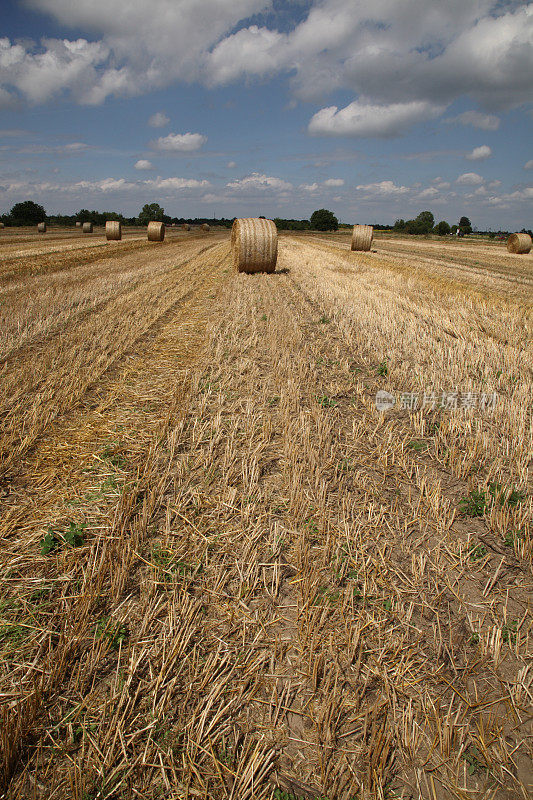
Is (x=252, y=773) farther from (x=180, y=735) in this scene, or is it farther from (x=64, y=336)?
(x=64, y=336)

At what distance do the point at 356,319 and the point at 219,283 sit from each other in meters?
5.96

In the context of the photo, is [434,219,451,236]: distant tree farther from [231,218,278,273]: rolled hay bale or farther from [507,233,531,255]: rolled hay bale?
[231,218,278,273]: rolled hay bale

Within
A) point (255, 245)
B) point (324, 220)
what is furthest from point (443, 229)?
point (255, 245)

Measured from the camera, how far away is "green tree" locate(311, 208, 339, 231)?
102 meters

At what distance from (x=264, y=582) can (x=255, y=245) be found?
13282 millimetres

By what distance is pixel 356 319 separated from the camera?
8.52m

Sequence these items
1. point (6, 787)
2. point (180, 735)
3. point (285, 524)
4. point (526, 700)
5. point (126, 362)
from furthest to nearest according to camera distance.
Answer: point (126, 362)
point (285, 524)
point (526, 700)
point (180, 735)
point (6, 787)

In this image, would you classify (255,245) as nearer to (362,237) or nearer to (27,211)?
(362,237)

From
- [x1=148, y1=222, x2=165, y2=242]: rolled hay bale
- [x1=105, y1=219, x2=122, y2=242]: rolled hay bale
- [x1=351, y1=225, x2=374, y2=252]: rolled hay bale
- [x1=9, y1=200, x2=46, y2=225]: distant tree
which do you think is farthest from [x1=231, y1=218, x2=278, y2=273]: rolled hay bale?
[x1=9, y1=200, x2=46, y2=225]: distant tree

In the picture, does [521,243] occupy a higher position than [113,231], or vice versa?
[113,231]

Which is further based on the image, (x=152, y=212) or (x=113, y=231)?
(x=152, y=212)

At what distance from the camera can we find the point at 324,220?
333 ft

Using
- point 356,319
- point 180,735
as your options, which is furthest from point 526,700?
point 356,319

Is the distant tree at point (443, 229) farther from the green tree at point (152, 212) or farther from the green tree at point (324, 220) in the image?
the green tree at point (152, 212)
